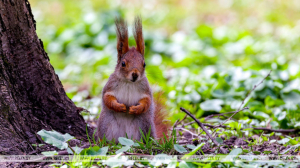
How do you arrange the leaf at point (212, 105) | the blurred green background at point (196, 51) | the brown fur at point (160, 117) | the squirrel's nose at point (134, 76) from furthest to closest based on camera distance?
the blurred green background at point (196, 51), the leaf at point (212, 105), the brown fur at point (160, 117), the squirrel's nose at point (134, 76)

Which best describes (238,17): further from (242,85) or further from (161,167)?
(161,167)

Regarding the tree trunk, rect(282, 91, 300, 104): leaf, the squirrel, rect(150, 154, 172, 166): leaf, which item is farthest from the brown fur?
rect(282, 91, 300, 104): leaf

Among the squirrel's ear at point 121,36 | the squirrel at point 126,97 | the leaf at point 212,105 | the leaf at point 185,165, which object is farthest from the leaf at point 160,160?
the leaf at point 212,105

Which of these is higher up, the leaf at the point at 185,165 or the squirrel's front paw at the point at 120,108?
the squirrel's front paw at the point at 120,108

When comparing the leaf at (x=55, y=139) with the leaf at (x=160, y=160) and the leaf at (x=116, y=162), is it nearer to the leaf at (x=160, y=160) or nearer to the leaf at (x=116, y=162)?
the leaf at (x=116, y=162)

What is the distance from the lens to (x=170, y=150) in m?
1.92

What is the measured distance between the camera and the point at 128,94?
2.18 meters

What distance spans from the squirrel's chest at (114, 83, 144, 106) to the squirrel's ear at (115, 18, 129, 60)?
20 centimetres

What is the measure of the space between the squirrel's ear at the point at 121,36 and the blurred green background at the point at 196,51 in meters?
0.20

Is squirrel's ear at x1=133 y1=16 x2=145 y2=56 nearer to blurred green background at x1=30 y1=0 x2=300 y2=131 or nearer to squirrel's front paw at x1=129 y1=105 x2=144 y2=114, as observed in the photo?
blurred green background at x1=30 y1=0 x2=300 y2=131

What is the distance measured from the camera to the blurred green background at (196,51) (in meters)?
3.17

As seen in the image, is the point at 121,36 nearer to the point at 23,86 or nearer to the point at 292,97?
the point at 23,86

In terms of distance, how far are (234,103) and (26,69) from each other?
5.97 feet

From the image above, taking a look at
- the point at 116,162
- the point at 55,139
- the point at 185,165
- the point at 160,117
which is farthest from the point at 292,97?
the point at 55,139
